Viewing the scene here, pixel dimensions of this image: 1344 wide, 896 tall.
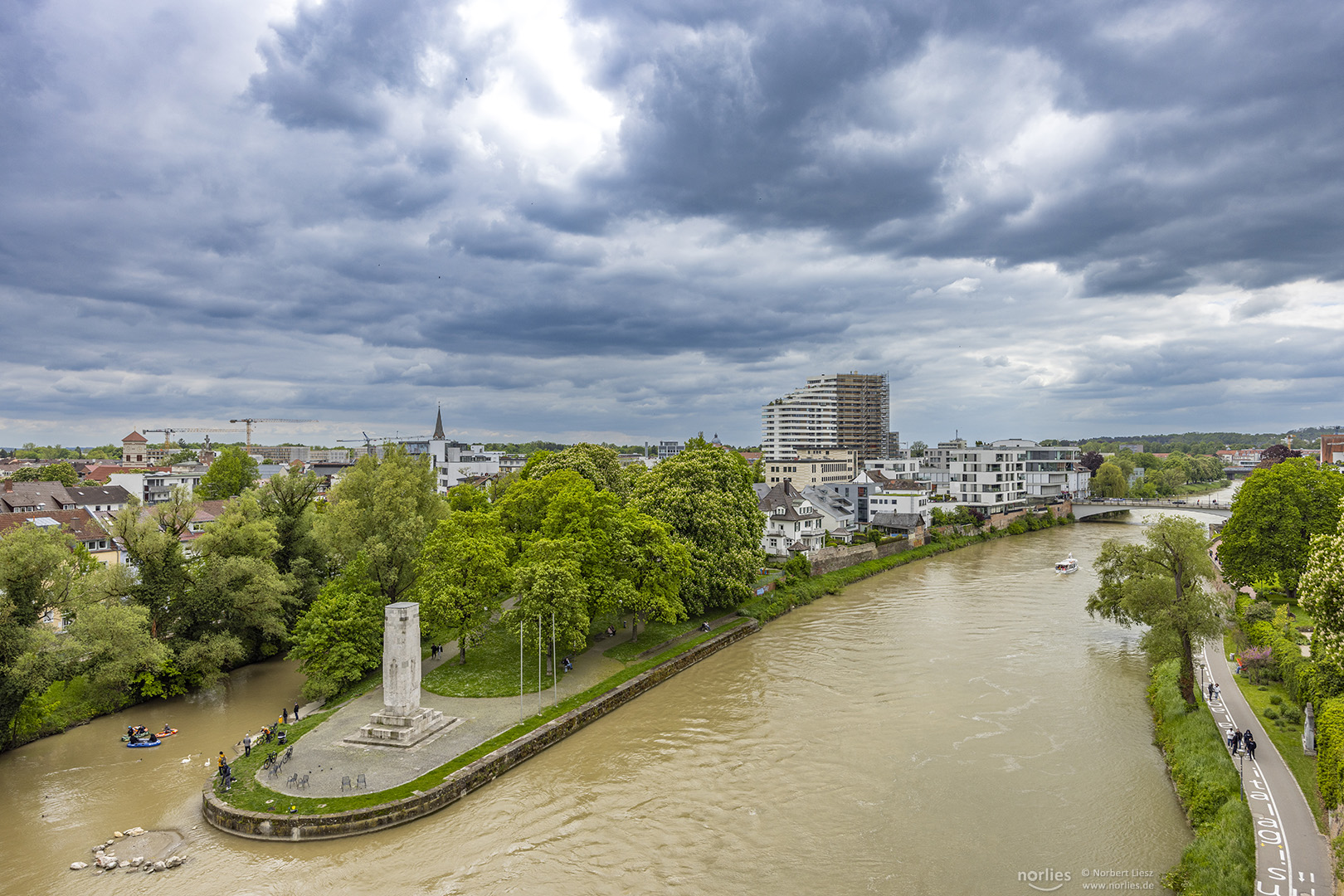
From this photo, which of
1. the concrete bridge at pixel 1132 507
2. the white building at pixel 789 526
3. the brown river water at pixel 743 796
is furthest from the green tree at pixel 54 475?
the concrete bridge at pixel 1132 507

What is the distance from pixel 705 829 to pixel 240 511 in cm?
2707

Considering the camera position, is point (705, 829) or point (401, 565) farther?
point (401, 565)

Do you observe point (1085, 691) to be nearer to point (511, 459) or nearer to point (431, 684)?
point (431, 684)

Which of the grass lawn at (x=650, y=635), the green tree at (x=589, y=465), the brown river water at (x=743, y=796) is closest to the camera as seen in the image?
the brown river water at (x=743, y=796)

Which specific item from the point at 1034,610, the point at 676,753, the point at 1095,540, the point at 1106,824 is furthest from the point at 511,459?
the point at 1106,824

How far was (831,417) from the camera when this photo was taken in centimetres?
14638

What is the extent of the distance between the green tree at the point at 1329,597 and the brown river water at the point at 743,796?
20.1ft

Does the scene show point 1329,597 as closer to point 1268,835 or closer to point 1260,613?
point 1268,835

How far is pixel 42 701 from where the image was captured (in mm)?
26312

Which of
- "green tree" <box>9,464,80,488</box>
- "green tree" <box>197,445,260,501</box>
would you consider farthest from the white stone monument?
"green tree" <box>9,464,80,488</box>

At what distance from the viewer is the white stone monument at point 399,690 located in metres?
22.6

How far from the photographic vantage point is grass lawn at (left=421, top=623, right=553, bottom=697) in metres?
27.7

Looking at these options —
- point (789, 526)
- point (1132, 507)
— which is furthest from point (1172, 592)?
point (1132, 507)

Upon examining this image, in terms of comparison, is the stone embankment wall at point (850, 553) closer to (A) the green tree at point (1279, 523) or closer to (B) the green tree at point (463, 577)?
(A) the green tree at point (1279, 523)
